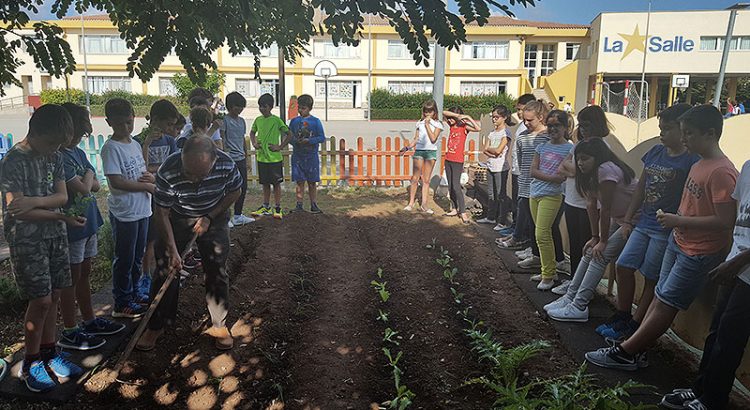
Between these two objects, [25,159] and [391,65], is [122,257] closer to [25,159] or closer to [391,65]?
[25,159]

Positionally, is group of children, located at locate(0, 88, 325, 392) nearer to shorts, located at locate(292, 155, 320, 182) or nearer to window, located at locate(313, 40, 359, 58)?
shorts, located at locate(292, 155, 320, 182)

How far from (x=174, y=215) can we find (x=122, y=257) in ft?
2.60

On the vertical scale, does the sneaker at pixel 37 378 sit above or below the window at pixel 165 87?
below

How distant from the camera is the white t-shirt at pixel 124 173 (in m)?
4.02

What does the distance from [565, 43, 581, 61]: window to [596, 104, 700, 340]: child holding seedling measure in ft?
157

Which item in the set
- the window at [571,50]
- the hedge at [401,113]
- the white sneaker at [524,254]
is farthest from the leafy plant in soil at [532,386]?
the window at [571,50]

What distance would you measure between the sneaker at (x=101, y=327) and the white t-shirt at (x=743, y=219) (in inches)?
162

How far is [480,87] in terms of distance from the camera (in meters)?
46.0

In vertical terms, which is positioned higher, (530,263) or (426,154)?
(426,154)

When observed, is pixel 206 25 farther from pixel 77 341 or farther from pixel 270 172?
pixel 270 172

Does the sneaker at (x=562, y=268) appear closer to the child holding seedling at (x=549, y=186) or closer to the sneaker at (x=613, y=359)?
the child holding seedling at (x=549, y=186)

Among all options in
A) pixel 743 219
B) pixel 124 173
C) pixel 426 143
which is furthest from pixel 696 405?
pixel 426 143

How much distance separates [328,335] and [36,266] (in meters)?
2.03

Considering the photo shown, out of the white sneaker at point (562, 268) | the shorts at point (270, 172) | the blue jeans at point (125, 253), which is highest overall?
the shorts at point (270, 172)
